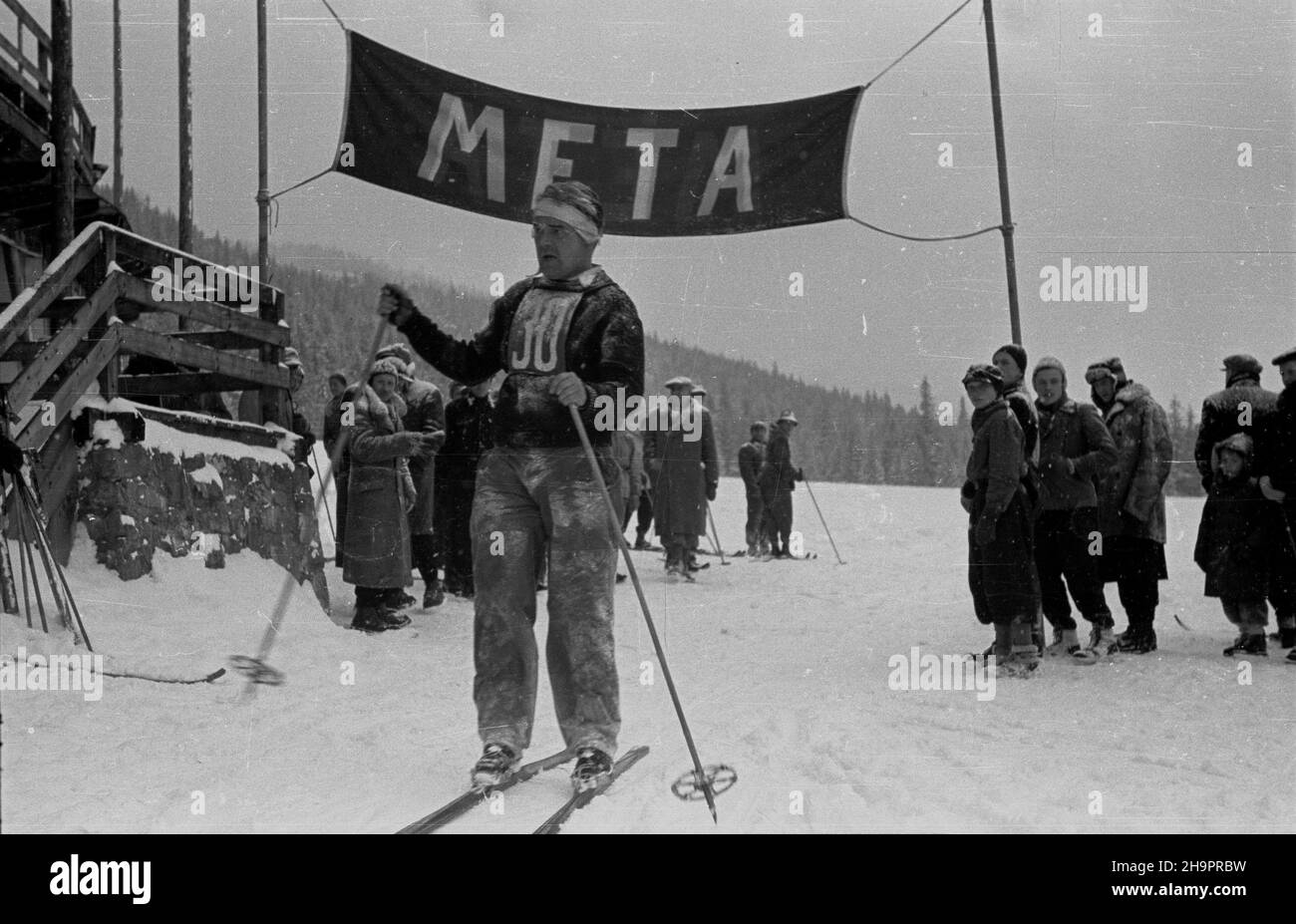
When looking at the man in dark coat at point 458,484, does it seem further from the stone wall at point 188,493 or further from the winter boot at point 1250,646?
the winter boot at point 1250,646

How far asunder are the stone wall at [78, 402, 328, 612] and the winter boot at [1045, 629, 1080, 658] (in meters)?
4.63

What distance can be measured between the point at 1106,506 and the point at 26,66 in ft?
38.4

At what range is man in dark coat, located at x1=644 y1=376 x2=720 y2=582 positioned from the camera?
10.6 meters

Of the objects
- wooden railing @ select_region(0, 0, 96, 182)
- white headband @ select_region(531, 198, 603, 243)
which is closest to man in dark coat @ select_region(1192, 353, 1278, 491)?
white headband @ select_region(531, 198, 603, 243)

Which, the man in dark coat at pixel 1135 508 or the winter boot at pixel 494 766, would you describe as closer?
the winter boot at pixel 494 766

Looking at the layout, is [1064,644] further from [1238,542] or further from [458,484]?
[458,484]

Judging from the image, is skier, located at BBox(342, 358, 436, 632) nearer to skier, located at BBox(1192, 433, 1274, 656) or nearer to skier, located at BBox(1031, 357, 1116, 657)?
skier, located at BBox(1031, 357, 1116, 657)

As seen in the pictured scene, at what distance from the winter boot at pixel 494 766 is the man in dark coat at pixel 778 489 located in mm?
10636

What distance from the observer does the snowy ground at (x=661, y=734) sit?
292 cm

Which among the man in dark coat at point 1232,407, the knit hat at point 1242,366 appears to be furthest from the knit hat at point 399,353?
the knit hat at point 1242,366

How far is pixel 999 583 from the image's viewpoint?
18.1 feet

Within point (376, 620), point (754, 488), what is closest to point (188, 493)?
point (376, 620)

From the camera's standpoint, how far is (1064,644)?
619 cm
